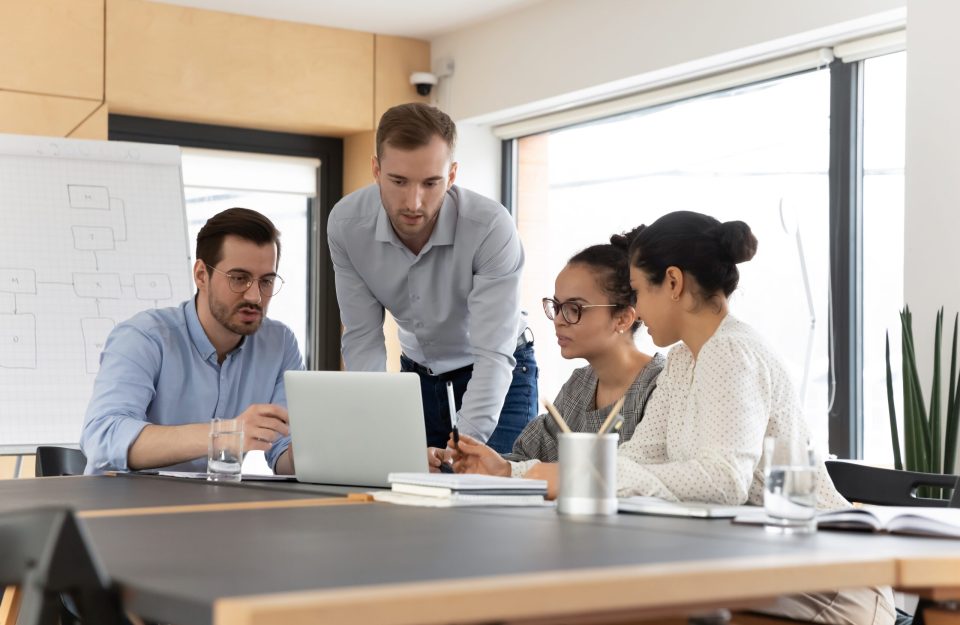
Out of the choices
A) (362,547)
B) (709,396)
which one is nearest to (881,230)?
(709,396)

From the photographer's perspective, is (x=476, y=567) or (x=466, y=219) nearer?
(x=476, y=567)

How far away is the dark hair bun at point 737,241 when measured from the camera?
2.19 m

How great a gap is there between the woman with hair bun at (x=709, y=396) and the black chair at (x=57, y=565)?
3.10 ft

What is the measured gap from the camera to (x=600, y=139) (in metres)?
5.48

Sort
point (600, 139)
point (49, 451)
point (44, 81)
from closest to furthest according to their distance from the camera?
point (49, 451), point (44, 81), point (600, 139)

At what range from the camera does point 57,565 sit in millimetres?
A: 1027

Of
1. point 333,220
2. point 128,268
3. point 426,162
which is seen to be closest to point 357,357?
point 333,220

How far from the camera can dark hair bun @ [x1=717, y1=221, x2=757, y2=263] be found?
2193 mm

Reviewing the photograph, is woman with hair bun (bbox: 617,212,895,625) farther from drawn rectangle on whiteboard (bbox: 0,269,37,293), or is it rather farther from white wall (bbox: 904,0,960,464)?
drawn rectangle on whiteboard (bbox: 0,269,37,293)

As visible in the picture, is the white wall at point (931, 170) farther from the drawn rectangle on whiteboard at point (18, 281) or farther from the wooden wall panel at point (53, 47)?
the wooden wall panel at point (53, 47)

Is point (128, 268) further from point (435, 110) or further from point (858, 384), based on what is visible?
point (858, 384)

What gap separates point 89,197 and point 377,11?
1.64 metres

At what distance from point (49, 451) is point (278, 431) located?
0.85m

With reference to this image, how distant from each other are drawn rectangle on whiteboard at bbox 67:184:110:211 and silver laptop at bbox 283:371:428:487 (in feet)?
8.68
